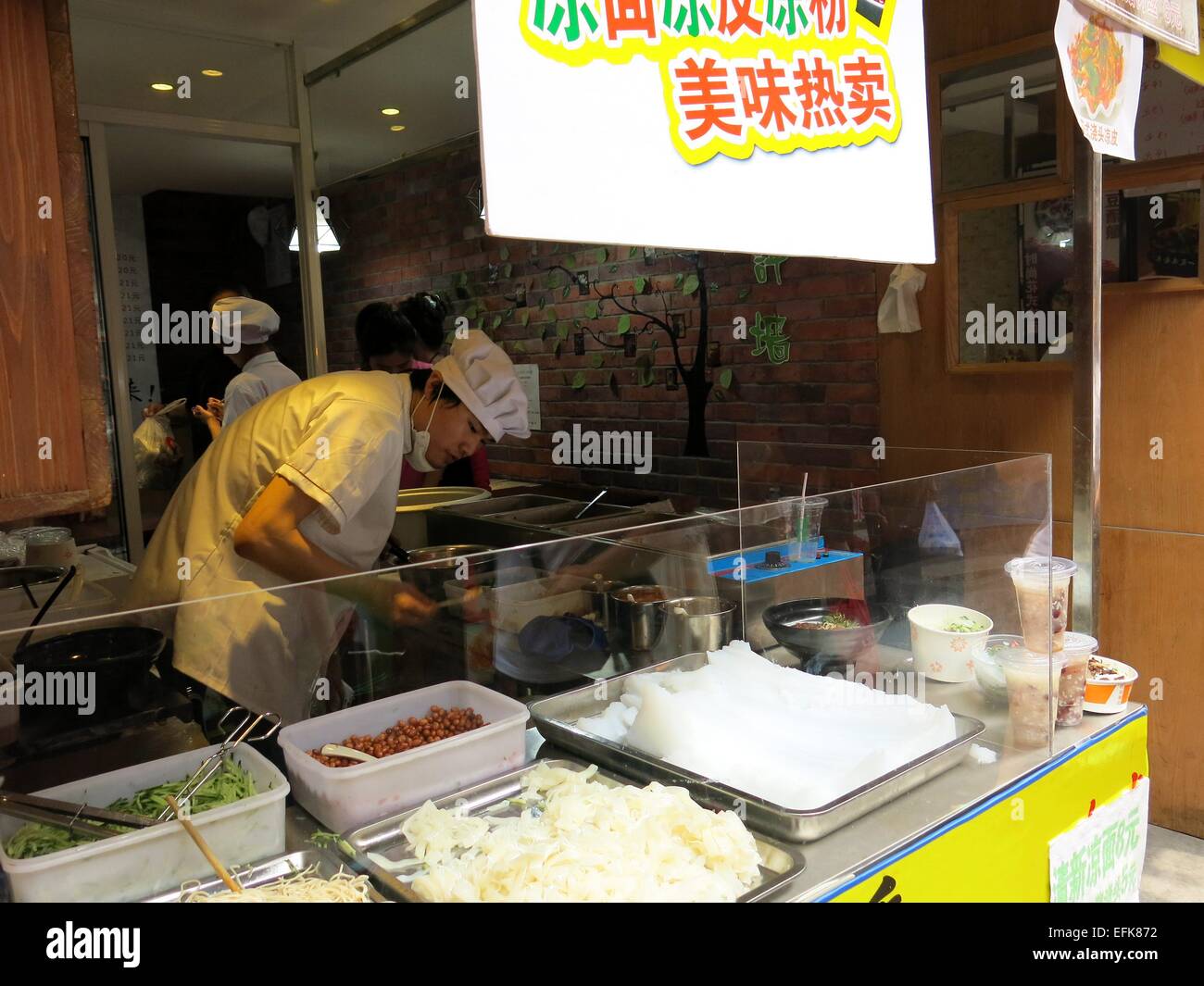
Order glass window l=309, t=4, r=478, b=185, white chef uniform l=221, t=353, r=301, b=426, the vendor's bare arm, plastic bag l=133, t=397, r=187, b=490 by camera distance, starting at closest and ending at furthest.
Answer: the vendor's bare arm, white chef uniform l=221, t=353, r=301, b=426, glass window l=309, t=4, r=478, b=185, plastic bag l=133, t=397, r=187, b=490

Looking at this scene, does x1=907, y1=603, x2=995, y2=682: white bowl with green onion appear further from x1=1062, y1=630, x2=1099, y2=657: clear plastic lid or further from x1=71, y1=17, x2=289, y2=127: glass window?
x1=71, y1=17, x2=289, y2=127: glass window

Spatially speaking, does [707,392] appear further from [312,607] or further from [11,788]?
[11,788]

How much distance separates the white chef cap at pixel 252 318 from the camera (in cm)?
449

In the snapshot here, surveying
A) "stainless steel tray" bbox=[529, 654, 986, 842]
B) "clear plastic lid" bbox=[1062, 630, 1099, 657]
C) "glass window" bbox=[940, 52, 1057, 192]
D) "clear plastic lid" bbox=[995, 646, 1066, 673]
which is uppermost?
"glass window" bbox=[940, 52, 1057, 192]

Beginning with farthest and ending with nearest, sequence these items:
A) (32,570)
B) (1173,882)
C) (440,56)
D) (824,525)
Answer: (440,56) < (1173,882) < (32,570) < (824,525)

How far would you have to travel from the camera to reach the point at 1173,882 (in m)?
2.97

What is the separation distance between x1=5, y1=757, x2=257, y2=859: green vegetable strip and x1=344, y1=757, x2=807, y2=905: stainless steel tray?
0.55 feet

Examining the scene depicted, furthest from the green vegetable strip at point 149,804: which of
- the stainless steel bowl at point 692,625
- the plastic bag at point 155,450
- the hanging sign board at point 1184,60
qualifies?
the plastic bag at point 155,450

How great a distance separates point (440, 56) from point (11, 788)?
13.9ft

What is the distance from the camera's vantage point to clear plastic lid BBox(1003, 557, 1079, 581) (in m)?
1.79

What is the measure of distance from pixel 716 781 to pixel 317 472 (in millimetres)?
1130

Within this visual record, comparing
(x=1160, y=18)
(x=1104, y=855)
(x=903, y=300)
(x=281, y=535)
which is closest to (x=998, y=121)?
(x=903, y=300)

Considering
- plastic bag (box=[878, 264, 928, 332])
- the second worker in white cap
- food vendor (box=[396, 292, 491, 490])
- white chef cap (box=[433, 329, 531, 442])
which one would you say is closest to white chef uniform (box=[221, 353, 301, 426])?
the second worker in white cap

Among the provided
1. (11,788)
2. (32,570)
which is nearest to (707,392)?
(32,570)
